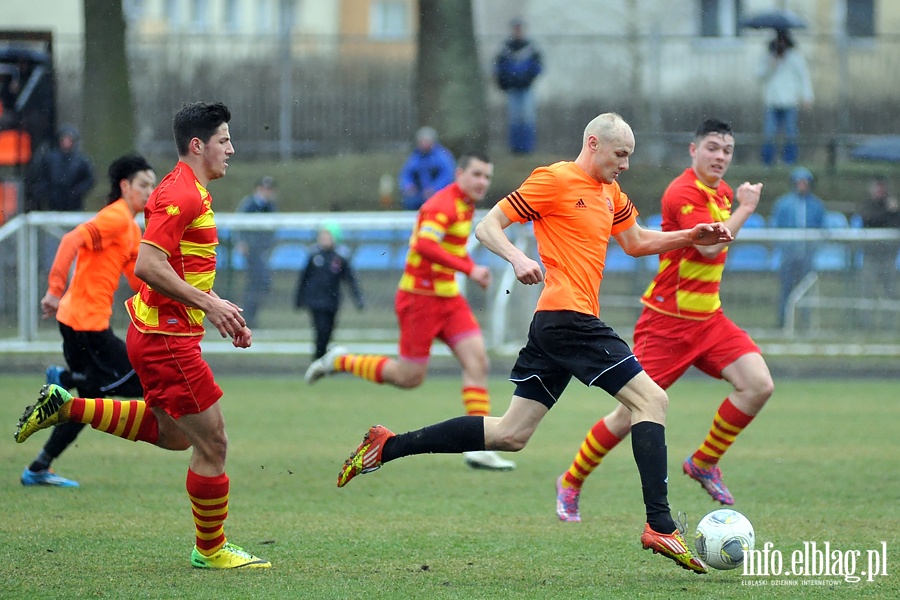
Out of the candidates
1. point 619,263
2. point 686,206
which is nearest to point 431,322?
point 686,206

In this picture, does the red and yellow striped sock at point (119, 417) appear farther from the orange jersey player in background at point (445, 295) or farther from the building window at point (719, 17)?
the building window at point (719, 17)

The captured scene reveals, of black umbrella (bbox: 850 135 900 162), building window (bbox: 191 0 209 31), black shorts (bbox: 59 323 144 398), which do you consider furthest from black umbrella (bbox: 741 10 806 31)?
building window (bbox: 191 0 209 31)

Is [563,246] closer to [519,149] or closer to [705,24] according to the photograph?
[519,149]

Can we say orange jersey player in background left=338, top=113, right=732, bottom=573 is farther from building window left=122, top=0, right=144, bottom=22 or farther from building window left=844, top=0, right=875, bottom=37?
building window left=122, top=0, right=144, bottom=22

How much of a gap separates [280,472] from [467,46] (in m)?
14.9

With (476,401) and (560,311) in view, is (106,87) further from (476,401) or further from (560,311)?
(560,311)

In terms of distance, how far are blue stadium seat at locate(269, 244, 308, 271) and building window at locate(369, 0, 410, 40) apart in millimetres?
30393

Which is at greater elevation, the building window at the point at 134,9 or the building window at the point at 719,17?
the building window at the point at 134,9

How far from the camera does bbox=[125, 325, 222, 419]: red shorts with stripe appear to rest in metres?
6.18

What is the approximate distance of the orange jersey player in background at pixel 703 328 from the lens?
798 centimetres

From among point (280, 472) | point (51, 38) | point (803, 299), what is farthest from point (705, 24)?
point (280, 472)

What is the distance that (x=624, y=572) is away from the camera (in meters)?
6.13

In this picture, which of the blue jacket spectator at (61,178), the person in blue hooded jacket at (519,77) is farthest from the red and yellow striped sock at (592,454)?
the person in blue hooded jacket at (519,77)

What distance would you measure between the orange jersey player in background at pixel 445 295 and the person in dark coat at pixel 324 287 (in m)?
5.23
